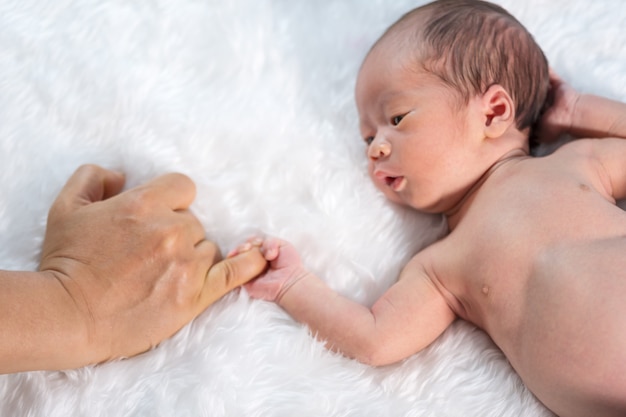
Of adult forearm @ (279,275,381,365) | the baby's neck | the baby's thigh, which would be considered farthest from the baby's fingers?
the baby's thigh

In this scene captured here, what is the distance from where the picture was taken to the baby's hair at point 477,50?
4.12 ft

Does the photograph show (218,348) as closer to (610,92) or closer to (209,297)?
(209,297)

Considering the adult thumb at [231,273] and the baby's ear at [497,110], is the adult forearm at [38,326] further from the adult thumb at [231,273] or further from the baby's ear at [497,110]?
the baby's ear at [497,110]

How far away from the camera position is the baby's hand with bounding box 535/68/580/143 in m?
1.34

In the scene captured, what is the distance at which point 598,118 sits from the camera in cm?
131

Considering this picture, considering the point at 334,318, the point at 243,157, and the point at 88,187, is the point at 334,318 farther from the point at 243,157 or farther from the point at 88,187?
the point at 88,187

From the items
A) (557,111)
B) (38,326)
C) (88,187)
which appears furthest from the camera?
(557,111)

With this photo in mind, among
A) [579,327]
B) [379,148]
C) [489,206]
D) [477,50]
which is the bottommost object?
[579,327]

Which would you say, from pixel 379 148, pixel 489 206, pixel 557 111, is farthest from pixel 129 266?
pixel 557 111

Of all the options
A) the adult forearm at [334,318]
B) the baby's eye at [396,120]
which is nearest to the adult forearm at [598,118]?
the baby's eye at [396,120]

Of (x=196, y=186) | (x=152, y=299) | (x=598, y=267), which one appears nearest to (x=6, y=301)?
(x=152, y=299)

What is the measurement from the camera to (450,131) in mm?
1252

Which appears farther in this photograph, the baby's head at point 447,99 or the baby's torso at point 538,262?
the baby's head at point 447,99

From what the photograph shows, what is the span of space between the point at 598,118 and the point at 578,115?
4cm
